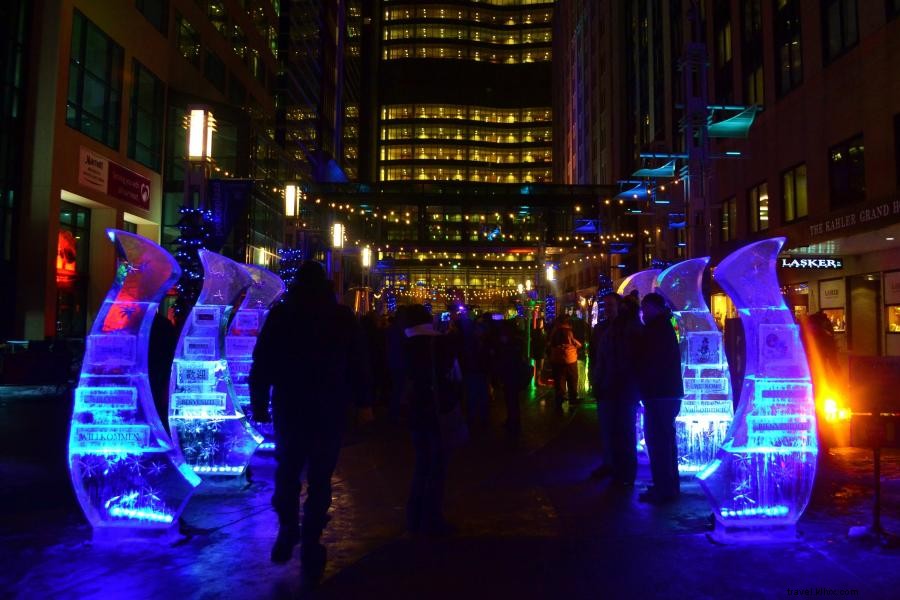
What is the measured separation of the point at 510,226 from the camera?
143 ft

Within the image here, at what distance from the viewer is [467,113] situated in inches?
4087

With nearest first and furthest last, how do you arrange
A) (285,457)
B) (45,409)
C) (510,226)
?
1. (285,457)
2. (45,409)
3. (510,226)

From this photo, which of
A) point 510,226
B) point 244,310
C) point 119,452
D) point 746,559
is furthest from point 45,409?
point 510,226

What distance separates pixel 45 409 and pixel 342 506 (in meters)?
9.41

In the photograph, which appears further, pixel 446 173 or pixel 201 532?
pixel 446 173

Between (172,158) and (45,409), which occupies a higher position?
(172,158)

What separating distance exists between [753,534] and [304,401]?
3.43m

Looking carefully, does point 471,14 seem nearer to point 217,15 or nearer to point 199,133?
point 217,15

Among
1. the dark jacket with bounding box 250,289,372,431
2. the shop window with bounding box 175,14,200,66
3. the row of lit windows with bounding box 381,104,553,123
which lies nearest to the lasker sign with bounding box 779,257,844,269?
the dark jacket with bounding box 250,289,372,431

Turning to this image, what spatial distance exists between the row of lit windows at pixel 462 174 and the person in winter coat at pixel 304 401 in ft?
312

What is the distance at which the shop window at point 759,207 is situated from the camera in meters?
22.4

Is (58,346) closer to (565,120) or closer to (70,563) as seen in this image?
(70,563)

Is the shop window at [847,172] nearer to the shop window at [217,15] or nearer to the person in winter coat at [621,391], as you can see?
the person in winter coat at [621,391]

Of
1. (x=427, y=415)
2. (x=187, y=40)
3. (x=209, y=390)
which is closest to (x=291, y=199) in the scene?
(x=187, y=40)
